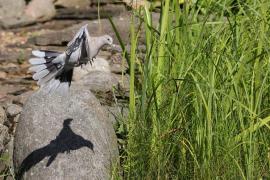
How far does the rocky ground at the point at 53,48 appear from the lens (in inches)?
207

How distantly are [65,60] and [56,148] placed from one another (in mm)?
877

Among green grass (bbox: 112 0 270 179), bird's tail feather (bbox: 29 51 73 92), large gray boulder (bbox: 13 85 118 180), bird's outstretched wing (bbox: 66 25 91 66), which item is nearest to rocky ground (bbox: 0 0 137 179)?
large gray boulder (bbox: 13 85 118 180)

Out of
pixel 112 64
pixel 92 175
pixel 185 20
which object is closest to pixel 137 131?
pixel 92 175

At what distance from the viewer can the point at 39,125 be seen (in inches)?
185

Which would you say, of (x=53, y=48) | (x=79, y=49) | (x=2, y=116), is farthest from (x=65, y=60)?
(x=53, y=48)

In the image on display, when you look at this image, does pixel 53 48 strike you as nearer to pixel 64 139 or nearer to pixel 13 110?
pixel 13 110

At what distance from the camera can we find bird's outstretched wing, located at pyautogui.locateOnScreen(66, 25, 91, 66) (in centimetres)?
377

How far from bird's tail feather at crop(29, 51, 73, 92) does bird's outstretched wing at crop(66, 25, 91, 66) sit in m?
0.15

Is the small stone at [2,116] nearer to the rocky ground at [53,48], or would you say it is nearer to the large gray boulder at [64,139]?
the rocky ground at [53,48]

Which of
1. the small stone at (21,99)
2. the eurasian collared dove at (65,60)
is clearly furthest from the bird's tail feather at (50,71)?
the small stone at (21,99)

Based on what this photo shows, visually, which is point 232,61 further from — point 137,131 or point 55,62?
point 55,62

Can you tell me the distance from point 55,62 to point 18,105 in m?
1.73

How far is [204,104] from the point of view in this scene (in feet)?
12.7

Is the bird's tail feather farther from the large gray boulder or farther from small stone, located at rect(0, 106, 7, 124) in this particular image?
small stone, located at rect(0, 106, 7, 124)
